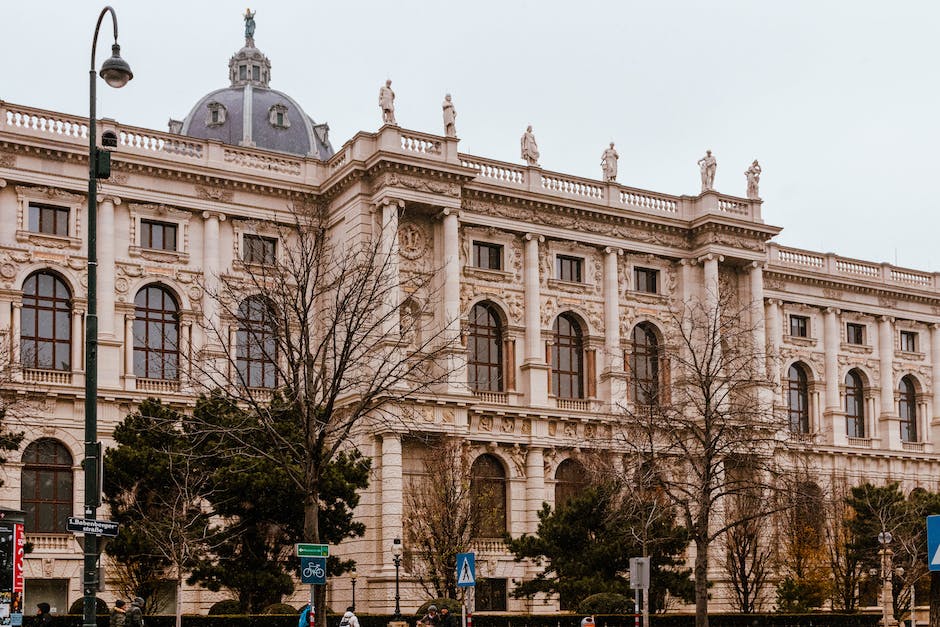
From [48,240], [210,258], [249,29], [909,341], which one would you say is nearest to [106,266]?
[48,240]

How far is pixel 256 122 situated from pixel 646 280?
35498mm

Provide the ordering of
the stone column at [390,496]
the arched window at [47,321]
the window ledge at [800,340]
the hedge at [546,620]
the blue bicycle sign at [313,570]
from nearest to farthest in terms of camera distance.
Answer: the blue bicycle sign at [313,570] → the hedge at [546,620] → the arched window at [47,321] → the stone column at [390,496] → the window ledge at [800,340]

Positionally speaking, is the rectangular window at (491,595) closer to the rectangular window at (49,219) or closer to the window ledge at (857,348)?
the rectangular window at (49,219)

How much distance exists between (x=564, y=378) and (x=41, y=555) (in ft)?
77.7

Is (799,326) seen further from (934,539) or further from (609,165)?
(934,539)

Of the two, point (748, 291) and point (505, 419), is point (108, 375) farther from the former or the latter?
point (748, 291)

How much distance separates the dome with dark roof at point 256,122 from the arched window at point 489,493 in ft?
115

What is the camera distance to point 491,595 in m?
53.0

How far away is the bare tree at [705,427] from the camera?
1548 inches

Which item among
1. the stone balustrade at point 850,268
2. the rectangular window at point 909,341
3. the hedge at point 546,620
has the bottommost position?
the hedge at point 546,620

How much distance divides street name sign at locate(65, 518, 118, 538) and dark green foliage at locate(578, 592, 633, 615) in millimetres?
23950

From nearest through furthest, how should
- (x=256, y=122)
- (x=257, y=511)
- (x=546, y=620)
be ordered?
1. (x=257, y=511)
2. (x=546, y=620)
3. (x=256, y=122)

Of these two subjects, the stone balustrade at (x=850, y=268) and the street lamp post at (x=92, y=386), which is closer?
the street lamp post at (x=92, y=386)

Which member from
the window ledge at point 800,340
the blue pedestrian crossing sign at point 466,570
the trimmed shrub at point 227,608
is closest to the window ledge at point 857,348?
the window ledge at point 800,340
